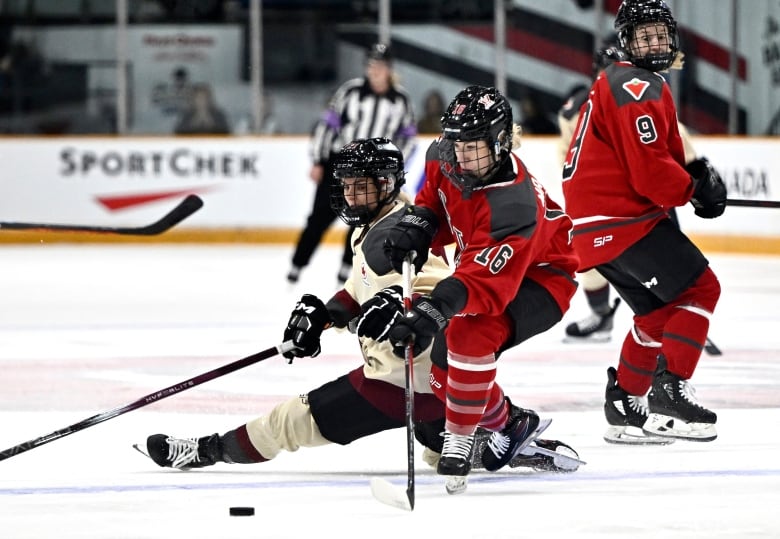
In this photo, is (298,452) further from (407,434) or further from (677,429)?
(677,429)

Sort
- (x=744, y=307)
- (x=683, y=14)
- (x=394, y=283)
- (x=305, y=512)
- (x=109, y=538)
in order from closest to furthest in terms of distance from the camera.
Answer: (x=109, y=538) → (x=305, y=512) → (x=394, y=283) → (x=744, y=307) → (x=683, y=14)

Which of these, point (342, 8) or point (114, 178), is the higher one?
point (342, 8)

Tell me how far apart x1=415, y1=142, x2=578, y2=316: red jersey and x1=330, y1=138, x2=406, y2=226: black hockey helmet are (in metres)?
0.07

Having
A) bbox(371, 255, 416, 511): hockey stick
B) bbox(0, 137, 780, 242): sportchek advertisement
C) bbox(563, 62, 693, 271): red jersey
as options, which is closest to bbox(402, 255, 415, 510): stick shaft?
bbox(371, 255, 416, 511): hockey stick

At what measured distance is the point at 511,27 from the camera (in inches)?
408

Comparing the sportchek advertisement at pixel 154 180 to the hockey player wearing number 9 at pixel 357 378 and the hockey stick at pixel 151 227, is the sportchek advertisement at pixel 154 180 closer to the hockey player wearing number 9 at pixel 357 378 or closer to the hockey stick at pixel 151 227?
the hockey stick at pixel 151 227

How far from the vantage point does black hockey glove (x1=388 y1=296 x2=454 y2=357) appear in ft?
9.60

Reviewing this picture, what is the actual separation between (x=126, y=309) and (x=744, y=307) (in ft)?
9.22

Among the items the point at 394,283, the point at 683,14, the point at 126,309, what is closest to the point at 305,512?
the point at 394,283

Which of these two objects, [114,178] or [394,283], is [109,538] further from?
[114,178]

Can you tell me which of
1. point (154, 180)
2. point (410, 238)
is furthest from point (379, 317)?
point (154, 180)

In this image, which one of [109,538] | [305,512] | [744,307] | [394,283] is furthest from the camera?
[744,307]

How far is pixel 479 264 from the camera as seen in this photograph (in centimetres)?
303

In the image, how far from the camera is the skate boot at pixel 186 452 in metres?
3.37
